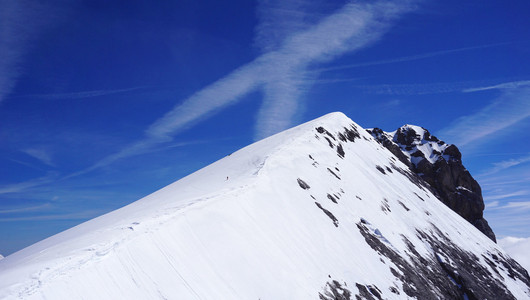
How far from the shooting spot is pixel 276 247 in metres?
15.3

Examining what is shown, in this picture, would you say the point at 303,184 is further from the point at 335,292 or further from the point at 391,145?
the point at 391,145

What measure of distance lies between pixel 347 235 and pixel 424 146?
2981 inches

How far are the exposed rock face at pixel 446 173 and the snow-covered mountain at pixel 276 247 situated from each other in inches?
1618

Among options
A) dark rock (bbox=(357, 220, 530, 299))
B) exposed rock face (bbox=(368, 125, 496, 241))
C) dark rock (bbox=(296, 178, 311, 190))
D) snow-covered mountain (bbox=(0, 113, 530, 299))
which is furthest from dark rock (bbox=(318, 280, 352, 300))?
exposed rock face (bbox=(368, 125, 496, 241))

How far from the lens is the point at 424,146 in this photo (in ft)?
282

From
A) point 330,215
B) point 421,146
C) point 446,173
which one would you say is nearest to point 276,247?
point 330,215

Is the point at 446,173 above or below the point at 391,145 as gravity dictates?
below

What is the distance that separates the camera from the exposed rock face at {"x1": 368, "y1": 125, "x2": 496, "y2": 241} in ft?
253

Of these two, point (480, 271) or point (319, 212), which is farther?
point (480, 271)

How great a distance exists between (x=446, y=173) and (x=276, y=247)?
7735 cm

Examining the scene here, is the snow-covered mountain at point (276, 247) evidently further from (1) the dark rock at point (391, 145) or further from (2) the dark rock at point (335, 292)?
(1) the dark rock at point (391, 145)

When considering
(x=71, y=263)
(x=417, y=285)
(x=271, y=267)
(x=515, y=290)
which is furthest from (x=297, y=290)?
(x=515, y=290)

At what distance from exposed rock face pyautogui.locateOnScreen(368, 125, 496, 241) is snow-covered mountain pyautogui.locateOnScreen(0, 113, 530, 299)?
41098mm

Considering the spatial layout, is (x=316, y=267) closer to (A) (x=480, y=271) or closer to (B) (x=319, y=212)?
(B) (x=319, y=212)
